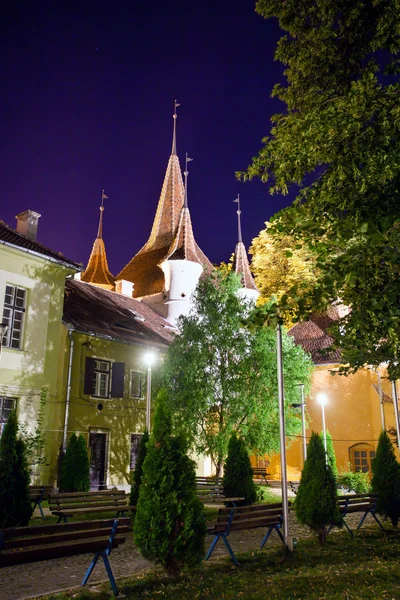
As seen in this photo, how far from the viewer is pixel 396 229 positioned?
9.16 meters

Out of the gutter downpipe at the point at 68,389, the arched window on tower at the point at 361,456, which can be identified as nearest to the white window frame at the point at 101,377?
the gutter downpipe at the point at 68,389

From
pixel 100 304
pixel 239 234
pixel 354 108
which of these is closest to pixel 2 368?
pixel 100 304

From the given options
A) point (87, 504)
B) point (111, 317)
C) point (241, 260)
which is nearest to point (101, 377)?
point (111, 317)

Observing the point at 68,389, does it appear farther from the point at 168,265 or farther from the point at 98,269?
the point at 98,269

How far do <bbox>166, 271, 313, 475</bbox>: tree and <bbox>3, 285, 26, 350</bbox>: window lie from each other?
5.70m

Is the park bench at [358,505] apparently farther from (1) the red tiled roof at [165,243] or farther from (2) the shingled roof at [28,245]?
(1) the red tiled roof at [165,243]

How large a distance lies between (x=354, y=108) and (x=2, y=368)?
14.3 metres

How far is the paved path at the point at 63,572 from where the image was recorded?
7832 millimetres

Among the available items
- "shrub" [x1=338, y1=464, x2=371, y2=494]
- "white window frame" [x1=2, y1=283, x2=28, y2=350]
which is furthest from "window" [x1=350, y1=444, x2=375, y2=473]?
"white window frame" [x1=2, y1=283, x2=28, y2=350]

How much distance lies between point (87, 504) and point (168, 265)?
23.7m

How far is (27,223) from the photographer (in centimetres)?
2291

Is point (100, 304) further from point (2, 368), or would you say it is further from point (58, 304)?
point (2, 368)

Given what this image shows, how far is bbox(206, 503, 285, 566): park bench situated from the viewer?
961 cm

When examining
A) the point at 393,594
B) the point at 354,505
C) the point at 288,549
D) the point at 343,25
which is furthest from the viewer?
the point at 354,505
